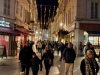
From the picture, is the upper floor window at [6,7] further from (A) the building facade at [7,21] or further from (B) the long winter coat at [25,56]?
(B) the long winter coat at [25,56]

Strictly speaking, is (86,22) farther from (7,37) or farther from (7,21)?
(7,37)

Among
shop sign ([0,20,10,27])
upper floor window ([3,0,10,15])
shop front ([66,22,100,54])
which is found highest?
upper floor window ([3,0,10,15])

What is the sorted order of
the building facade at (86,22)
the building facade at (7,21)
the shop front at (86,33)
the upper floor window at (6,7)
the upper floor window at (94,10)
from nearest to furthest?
the building facade at (7,21)
the upper floor window at (6,7)
the shop front at (86,33)
the building facade at (86,22)
the upper floor window at (94,10)

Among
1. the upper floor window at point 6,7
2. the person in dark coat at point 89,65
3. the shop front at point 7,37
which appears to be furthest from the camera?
the upper floor window at point 6,7

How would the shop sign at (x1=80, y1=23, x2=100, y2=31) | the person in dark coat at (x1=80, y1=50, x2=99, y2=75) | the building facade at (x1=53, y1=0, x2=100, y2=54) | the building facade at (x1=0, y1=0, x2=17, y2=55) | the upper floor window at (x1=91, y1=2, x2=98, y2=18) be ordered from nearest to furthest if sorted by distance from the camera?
the person in dark coat at (x1=80, y1=50, x2=99, y2=75)
the building facade at (x1=0, y1=0, x2=17, y2=55)
the building facade at (x1=53, y1=0, x2=100, y2=54)
the shop sign at (x1=80, y1=23, x2=100, y2=31)
the upper floor window at (x1=91, y1=2, x2=98, y2=18)

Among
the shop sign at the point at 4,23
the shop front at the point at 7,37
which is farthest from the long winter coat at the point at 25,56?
the shop sign at the point at 4,23

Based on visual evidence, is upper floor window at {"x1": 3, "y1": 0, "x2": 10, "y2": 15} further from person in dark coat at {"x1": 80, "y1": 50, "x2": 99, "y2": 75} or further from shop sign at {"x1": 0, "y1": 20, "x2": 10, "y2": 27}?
person in dark coat at {"x1": 80, "y1": 50, "x2": 99, "y2": 75}

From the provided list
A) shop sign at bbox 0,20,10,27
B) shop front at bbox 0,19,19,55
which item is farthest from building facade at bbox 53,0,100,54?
shop sign at bbox 0,20,10,27

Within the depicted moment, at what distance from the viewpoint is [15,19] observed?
2731 centimetres

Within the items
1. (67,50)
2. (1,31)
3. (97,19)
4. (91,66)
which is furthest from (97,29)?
(91,66)

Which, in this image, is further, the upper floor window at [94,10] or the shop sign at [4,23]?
the upper floor window at [94,10]

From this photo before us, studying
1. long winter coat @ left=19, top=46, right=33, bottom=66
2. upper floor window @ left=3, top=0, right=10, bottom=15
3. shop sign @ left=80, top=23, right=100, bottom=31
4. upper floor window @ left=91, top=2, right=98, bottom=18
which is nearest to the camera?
long winter coat @ left=19, top=46, right=33, bottom=66

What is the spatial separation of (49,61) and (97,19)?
63.8 ft

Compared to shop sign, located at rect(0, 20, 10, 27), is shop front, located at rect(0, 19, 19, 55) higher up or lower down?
lower down
